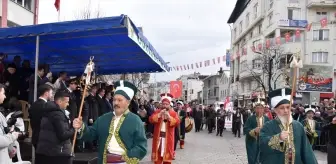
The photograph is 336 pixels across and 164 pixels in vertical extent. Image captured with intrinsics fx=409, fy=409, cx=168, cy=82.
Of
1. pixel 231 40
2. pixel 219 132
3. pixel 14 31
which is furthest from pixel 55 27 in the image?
pixel 231 40

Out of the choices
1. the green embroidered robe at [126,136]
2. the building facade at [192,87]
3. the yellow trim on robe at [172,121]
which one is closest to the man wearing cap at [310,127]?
the yellow trim on robe at [172,121]

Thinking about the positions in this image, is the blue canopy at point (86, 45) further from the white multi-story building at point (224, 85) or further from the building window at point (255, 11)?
the white multi-story building at point (224, 85)

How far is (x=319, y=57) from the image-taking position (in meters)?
44.8

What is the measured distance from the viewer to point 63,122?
5.66 meters

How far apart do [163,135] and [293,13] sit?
40.3 meters

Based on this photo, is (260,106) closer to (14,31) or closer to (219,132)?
(14,31)

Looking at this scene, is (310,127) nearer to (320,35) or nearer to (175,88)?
(175,88)

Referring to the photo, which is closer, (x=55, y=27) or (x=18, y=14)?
(x=55, y=27)

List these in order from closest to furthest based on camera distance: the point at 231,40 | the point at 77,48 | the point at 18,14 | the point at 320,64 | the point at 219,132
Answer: the point at 77,48 < the point at 18,14 < the point at 219,132 < the point at 320,64 < the point at 231,40

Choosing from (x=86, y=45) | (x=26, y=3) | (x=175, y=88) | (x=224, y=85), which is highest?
(x=26, y=3)

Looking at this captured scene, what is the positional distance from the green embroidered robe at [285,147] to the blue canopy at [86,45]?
Answer: 12.3 feet

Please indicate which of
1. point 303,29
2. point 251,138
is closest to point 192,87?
point 303,29

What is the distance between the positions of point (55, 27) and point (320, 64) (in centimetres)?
4054

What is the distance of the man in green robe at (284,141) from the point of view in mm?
5055
